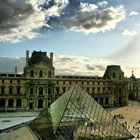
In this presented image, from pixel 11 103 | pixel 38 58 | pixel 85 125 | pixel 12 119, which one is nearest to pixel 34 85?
pixel 38 58

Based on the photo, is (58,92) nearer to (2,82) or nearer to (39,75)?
(39,75)

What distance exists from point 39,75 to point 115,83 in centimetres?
2134

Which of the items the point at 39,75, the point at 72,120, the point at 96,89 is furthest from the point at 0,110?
the point at 72,120

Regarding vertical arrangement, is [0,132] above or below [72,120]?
below

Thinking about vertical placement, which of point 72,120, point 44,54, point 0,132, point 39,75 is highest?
point 44,54

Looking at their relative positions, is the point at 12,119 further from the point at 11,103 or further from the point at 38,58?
the point at 38,58

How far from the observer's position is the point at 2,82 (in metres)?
65.4

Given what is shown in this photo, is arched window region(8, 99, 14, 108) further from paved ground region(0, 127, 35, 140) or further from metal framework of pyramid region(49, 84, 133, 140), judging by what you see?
metal framework of pyramid region(49, 84, 133, 140)

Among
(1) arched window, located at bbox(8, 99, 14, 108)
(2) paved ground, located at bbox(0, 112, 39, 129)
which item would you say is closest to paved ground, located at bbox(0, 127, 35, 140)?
(2) paved ground, located at bbox(0, 112, 39, 129)

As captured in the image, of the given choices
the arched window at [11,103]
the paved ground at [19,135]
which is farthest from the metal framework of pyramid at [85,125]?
the arched window at [11,103]

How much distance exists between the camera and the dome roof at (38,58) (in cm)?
6831

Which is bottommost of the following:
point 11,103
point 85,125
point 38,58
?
point 11,103

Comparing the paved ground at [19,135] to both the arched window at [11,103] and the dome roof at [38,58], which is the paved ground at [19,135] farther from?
the dome roof at [38,58]

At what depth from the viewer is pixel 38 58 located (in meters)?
68.3
